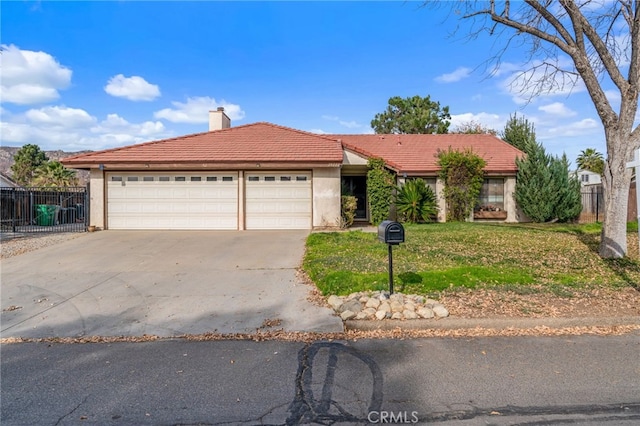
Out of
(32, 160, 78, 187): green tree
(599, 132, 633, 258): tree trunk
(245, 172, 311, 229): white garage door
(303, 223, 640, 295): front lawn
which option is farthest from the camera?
(32, 160, 78, 187): green tree

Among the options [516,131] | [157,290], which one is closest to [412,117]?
[516,131]

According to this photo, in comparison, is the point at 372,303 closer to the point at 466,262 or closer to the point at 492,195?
the point at 466,262

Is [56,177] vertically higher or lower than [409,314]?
higher

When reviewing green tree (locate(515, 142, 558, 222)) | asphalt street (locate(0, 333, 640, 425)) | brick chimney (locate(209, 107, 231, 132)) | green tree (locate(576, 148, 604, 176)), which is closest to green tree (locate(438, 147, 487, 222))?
green tree (locate(515, 142, 558, 222))

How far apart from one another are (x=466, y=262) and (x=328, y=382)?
6.12 m

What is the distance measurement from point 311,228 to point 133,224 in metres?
6.93

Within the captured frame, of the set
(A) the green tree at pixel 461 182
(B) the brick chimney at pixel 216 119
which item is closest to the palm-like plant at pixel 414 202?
(A) the green tree at pixel 461 182

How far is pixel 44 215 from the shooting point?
20594mm

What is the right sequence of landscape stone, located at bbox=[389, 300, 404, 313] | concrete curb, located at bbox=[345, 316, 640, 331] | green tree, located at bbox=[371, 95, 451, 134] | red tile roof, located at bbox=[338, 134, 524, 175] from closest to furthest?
1. concrete curb, located at bbox=[345, 316, 640, 331]
2. landscape stone, located at bbox=[389, 300, 404, 313]
3. red tile roof, located at bbox=[338, 134, 524, 175]
4. green tree, located at bbox=[371, 95, 451, 134]

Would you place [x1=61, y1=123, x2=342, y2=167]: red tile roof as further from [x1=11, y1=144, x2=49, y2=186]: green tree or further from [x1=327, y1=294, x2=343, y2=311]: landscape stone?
[x1=11, y1=144, x2=49, y2=186]: green tree

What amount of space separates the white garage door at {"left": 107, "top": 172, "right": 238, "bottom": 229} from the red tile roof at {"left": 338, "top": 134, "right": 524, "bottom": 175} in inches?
246

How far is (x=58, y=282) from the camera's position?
8.46 meters

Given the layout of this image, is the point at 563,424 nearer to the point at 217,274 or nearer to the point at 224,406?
the point at 224,406

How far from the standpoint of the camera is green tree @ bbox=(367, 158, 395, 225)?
16.8m
